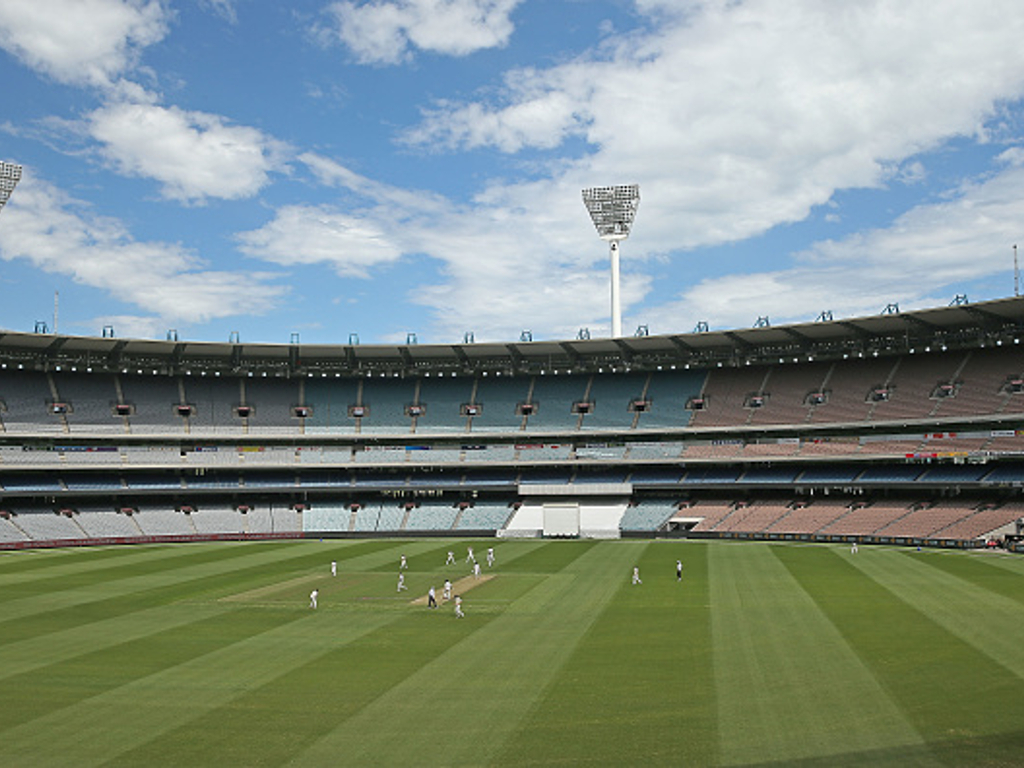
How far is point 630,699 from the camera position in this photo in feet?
61.4

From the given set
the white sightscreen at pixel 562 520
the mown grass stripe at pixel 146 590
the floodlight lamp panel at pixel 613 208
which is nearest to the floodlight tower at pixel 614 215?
the floodlight lamp panel at pixel 613 208

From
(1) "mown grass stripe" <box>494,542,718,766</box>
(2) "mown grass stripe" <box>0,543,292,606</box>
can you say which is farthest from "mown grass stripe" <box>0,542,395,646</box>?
(1) "mown grass stripe" <box>494,542,718,766</box>

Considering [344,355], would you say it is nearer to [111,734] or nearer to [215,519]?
[215,519]

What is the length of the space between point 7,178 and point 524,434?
47.2 m

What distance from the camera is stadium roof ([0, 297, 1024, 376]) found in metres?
61.2

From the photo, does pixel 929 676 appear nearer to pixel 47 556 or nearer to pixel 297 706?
pixel 297 706

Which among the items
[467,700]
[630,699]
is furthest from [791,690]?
[467,700]

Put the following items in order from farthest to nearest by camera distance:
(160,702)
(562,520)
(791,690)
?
(562,520), (791,690), (160,702)

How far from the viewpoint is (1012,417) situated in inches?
2215

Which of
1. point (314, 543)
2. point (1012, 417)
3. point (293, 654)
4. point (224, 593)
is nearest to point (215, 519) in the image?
point (314, 543)

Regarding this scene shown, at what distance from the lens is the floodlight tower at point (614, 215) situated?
259ft

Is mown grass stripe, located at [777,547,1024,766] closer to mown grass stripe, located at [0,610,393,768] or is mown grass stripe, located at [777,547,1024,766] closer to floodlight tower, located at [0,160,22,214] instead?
mown grass stripe, located at [0,610,393,768]

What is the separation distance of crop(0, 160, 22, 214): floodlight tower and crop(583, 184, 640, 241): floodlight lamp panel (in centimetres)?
4881

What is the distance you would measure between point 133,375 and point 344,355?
18.6 meters
